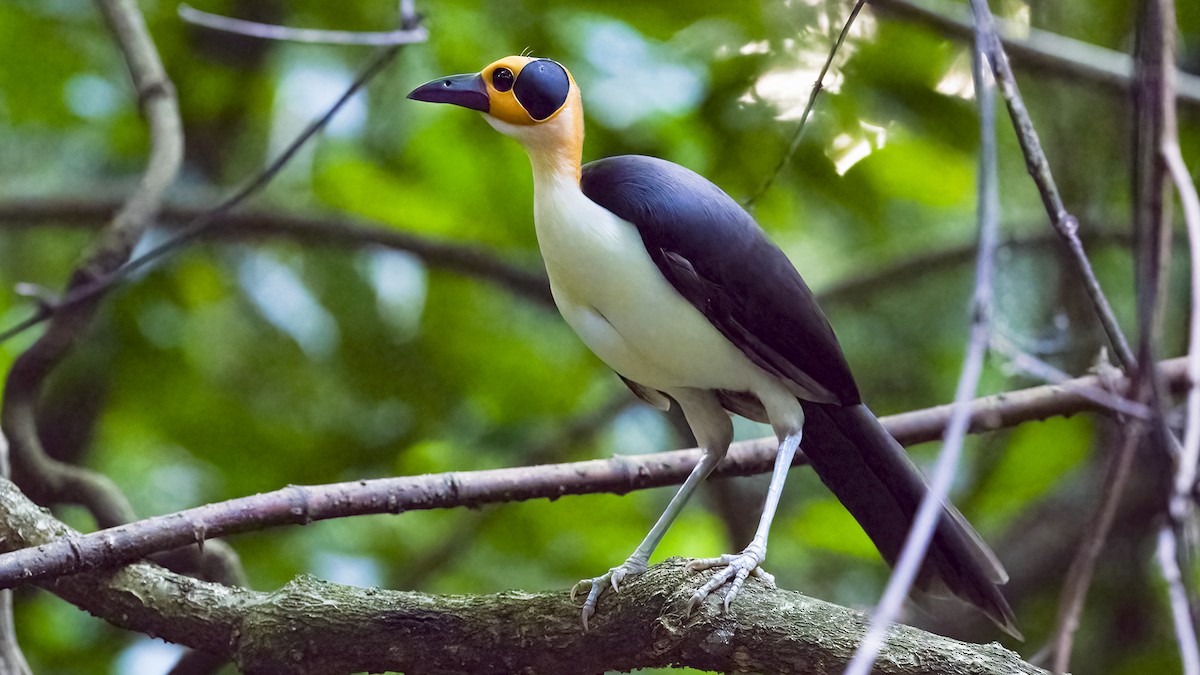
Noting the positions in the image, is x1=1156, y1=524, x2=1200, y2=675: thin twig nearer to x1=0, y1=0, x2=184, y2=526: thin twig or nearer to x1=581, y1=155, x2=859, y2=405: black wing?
x1=581, y1=155, x2=859, y2=405: black wing

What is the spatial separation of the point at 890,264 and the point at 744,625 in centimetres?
224

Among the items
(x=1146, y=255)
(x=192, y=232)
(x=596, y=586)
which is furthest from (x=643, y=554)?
(x=192, y=232)

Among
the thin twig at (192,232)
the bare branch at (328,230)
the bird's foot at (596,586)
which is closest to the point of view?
the bird's foot at (596,586)

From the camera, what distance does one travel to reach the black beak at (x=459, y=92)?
Answer: 1455 mm

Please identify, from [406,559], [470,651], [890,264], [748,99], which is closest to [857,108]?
[748,99]

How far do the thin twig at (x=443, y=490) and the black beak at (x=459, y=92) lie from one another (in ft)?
2.17

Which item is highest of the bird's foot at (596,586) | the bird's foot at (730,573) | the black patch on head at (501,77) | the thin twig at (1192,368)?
the thin twig at (1192,368)

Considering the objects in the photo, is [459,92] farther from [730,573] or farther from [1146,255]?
[1146,255]

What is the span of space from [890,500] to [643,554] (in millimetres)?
405

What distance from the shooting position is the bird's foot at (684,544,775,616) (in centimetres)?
142

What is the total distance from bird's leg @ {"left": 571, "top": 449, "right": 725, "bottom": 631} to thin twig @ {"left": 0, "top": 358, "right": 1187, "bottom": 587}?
25 cm

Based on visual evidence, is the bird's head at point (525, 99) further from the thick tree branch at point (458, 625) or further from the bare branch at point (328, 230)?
the bare branch at point (328, 230)

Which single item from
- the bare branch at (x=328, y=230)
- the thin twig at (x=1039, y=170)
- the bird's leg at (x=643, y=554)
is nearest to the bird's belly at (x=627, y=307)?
the bird's leg at (x=643, y=554)

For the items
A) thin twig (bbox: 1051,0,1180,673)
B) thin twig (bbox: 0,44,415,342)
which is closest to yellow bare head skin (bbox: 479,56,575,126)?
thin twig (bbox: 0,44,415,342)
